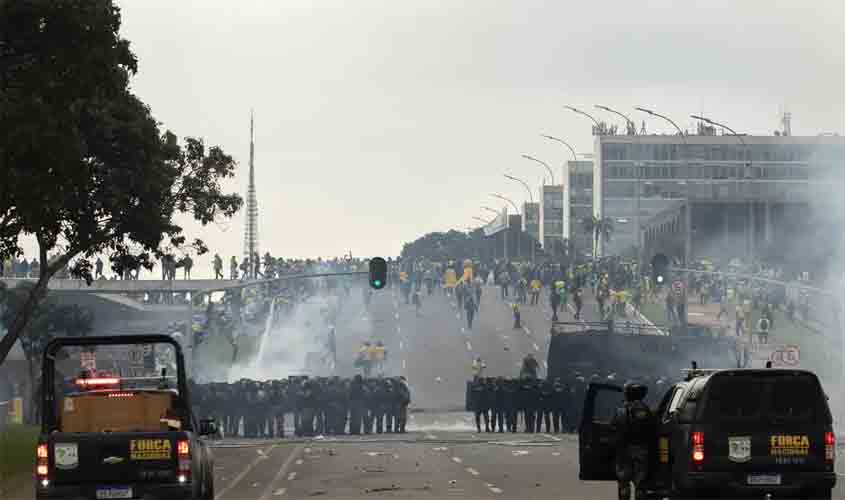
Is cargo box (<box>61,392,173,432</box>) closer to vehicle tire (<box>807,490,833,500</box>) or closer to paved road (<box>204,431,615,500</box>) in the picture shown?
paved road (<box>204,431,615,500</box>)

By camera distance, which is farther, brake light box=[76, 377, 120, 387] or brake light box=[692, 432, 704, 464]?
brake light box=[76, 377, 120, 387]

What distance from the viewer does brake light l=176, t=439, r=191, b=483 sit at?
23.8m

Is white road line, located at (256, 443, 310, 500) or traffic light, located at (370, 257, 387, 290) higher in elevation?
traffic light, located at (370, 257, 387, 290)

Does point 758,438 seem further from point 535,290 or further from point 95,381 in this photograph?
point 535,290


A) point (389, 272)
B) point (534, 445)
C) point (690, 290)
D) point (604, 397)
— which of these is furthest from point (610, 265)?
point (534, 445)

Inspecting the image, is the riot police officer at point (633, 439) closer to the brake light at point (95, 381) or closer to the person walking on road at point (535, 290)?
the brake light at point (95, 381)

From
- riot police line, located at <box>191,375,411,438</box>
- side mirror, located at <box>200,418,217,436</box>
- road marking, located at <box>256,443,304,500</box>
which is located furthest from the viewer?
riot police line, located at <box>191,375,411,438</box>

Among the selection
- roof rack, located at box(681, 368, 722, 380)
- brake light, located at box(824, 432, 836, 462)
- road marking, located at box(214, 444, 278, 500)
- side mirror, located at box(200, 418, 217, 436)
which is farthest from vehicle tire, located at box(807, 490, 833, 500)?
road marking, located at box(214, 444, 278, 500)

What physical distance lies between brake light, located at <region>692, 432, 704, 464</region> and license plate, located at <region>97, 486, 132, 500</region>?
653 centimetres

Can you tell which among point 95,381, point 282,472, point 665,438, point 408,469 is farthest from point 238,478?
point 665,438

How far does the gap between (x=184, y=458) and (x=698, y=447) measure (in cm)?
594

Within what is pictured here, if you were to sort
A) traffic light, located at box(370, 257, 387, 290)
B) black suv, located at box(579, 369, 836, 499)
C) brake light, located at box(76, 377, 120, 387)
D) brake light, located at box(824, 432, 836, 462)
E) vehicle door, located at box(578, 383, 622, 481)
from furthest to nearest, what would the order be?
traffic light, located at box(370, 257, 387, 290) → brake light, located at box(76, 377, 120, 387) → vehicle door, located at box(578, 383, 622, 481) → brake light, located at box(824, 432, 836, 462) → black suv, located at box(579, 369, 836, 499)

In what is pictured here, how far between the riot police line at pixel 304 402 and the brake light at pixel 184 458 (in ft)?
112

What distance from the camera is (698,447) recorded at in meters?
23.6
